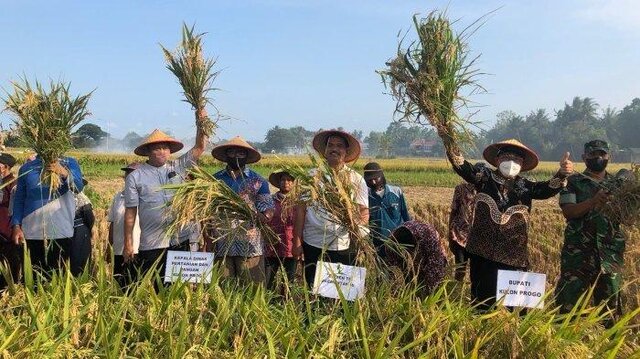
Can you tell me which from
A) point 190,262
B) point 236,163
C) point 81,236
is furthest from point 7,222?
point 190,262

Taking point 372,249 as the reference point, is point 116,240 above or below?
below

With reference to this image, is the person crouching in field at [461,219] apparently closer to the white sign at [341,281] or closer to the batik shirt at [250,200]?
the batik shirt at [250,200]

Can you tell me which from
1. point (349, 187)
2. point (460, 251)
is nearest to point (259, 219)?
point (349, 187)

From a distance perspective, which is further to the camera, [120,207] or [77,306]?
[120,207]

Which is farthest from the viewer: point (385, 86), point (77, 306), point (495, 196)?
point (495, 196)

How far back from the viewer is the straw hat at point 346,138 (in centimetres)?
400

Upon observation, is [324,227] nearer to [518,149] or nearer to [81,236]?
[518,149]

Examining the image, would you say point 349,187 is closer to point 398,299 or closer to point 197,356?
point 398,299

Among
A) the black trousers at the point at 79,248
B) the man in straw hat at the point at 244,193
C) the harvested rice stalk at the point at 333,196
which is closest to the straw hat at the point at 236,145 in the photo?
the man in straw hat at the point at 244,193

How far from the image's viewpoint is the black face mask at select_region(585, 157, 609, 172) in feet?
13.0

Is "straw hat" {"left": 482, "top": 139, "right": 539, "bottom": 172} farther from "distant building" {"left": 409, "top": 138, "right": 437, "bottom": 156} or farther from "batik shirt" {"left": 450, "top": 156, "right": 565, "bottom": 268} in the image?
"distant building" {"left": 409, "top": 138, "right": 437, "bottom": 156}

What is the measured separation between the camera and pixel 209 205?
319cm

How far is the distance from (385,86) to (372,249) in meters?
0.99

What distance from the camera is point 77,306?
259 centimetres
